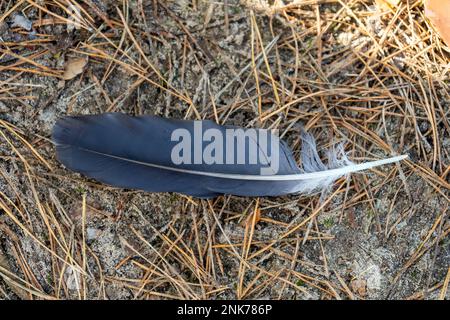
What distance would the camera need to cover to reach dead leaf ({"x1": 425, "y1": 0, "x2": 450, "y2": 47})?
83.3 inches

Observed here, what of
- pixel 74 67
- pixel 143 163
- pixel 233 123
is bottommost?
A: pixel 143 163

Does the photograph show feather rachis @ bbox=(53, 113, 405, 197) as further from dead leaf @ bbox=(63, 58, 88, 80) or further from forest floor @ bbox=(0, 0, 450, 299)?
dead leaf @ bbox=(63, 58, 88, 80)

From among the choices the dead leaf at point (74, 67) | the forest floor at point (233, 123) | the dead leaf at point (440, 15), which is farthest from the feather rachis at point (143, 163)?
the dead leaf at point (440, 15)

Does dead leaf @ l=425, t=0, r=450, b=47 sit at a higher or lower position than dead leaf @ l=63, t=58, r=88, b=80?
higher

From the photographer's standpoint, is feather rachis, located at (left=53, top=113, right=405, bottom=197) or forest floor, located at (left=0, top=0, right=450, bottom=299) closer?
feather rachis, located at (left=53, top=113, right=405, bottom=197)

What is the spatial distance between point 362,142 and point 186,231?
77cm

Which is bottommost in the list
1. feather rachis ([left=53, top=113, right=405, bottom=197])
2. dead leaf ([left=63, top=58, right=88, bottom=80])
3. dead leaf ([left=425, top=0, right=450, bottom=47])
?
feather rachis ([left=53, top=113, right=405, bottom=197])

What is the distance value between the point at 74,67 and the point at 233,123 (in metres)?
0.66

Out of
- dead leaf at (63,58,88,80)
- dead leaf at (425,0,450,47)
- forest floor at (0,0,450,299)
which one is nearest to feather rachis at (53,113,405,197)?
forest floor at (0,0,450,299)

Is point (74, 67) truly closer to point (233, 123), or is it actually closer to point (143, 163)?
point (143, 163)

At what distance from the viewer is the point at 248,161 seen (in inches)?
81.5

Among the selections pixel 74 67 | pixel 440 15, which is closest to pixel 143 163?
pixel 74 67

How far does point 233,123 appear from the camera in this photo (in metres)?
2.13
